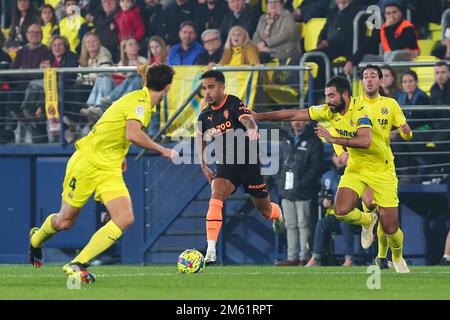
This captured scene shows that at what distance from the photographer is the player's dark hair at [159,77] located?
13648 millimetres

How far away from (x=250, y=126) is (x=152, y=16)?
330 inches

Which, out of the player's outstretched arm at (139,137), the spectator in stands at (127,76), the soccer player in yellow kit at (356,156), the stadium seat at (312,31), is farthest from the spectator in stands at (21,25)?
the player's outstretched arm at (139,137)

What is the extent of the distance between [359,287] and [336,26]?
876 centimetres

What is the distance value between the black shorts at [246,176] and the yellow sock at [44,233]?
2.78 m

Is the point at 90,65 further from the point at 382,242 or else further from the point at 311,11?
the point at 382,242

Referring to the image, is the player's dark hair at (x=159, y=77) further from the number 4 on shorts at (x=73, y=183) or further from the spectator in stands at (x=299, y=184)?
the spectator in stands at (x=299, y=184)

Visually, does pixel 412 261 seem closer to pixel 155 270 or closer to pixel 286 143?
pixel 286 143

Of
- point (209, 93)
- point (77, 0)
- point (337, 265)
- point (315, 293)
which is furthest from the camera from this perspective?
point (77, 0)

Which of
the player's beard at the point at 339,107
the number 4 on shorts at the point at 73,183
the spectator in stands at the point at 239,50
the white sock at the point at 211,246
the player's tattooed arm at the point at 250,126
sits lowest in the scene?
the white sock at the point at 211,246

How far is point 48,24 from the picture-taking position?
24.2 metres

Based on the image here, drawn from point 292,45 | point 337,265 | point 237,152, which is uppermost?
point 292,45

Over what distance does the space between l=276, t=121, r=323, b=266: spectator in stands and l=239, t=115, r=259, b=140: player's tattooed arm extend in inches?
177
